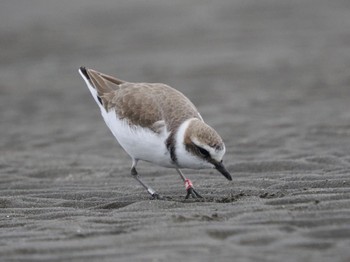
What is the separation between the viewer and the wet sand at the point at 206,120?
6473 millimetres

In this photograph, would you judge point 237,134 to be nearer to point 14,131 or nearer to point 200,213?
point 14,131

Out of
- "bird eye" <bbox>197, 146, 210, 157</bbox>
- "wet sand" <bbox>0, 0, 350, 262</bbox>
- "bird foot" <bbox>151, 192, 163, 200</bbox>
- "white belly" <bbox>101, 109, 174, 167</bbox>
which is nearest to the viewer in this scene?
"wet sand" <bbox>0, 0, 350, 262</bbox>

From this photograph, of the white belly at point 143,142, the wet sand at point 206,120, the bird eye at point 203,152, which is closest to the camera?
the wet sand at point 206,120

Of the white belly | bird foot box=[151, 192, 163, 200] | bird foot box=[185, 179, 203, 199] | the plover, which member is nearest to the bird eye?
the plover

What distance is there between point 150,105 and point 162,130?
53cm

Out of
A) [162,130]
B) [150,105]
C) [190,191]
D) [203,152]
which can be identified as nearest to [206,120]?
[150,105]

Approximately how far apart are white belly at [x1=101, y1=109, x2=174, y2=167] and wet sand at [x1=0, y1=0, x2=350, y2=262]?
46cm

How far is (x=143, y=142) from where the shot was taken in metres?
8.59

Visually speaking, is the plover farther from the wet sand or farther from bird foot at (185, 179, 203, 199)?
the wet sand

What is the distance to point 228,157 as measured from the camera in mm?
11250

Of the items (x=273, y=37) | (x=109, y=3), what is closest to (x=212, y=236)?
(x=273, y=37)

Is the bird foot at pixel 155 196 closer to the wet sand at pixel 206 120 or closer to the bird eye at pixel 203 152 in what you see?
the wet sand at pixel 206 120

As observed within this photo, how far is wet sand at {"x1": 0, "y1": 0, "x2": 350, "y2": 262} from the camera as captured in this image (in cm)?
647

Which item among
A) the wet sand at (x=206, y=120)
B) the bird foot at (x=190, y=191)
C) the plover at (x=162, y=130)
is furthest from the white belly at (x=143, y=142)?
the wet sand at (x=206, y=120)
